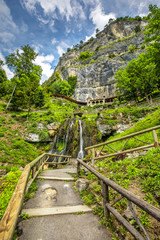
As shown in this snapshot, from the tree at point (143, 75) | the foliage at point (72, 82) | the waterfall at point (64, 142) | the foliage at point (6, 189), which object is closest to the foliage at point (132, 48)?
the foliage at point (72, 82)

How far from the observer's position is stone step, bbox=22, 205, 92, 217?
80.9 inches

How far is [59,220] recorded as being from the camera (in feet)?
6.29

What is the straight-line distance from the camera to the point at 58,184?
11.9 ft

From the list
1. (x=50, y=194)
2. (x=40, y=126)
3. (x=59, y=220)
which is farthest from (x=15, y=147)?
(x=59, y=220)

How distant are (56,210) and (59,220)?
31 cm

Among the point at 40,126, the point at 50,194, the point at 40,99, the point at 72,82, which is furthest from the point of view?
the point at 72,82

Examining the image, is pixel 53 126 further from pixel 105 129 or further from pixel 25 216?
pixel 25 216

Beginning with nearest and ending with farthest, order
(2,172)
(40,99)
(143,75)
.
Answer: (2,172), (143,75), (40,99)

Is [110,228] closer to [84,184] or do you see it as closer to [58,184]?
[84,184]

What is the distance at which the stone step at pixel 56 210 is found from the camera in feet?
6.74

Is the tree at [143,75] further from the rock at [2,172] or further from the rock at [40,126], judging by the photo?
the rock at [2,172]

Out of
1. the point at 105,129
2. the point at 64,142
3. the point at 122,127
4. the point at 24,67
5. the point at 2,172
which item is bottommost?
the point at 2,172

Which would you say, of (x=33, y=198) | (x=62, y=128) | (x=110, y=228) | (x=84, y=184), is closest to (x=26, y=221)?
(x=33, y=198)

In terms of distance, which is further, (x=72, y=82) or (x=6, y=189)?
(x=72, y=82)
